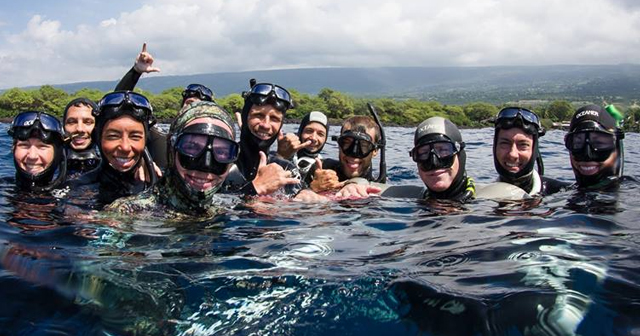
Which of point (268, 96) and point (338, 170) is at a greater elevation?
point (268, 96)

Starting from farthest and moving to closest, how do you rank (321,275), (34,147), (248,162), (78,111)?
1. (78,111)
2. (248,162)
3. (34,147)
4. (321,275)

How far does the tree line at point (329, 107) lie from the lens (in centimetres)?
3812

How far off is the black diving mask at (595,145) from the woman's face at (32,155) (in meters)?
6.03

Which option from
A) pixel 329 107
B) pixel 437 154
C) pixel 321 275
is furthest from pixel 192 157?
pixel 329 107

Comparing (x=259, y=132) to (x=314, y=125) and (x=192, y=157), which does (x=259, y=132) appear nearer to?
(x=314, y=125)

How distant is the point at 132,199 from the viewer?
13.9 feet

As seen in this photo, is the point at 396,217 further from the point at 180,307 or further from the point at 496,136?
the point at 180,307

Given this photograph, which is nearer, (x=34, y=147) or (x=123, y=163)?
(x=123, y=163)

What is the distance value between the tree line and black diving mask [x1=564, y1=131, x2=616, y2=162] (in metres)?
35.3

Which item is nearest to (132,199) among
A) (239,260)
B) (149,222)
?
(149,222)

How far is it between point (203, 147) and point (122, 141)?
1.30 m

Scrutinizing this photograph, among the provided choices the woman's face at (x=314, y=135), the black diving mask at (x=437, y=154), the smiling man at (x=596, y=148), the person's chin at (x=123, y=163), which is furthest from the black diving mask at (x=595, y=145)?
the person's chin at (x=123, y=163)

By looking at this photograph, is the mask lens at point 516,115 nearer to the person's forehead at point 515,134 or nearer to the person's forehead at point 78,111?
the person's forehead at point 515,134

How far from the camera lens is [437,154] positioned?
201 inches
